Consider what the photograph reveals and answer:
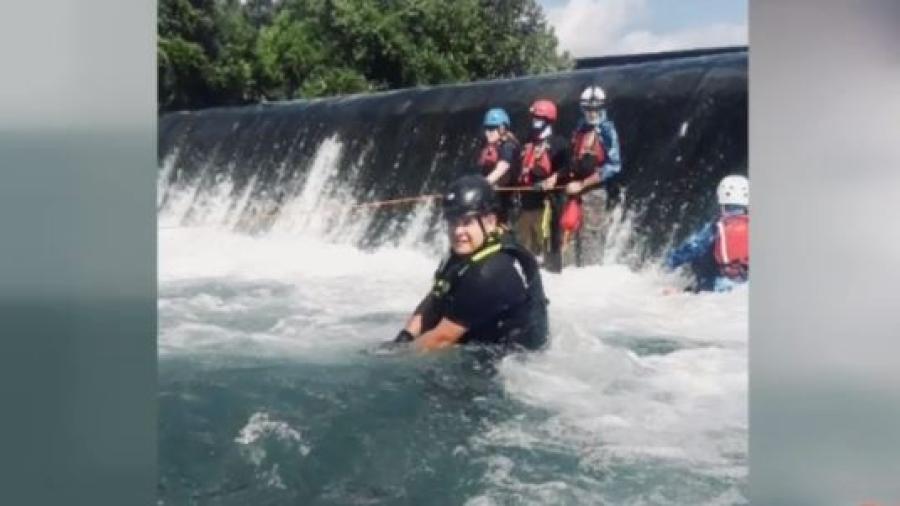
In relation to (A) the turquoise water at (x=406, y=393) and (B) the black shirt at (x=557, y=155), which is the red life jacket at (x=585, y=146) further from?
(A) the turquoise water at (x=406, y=393)

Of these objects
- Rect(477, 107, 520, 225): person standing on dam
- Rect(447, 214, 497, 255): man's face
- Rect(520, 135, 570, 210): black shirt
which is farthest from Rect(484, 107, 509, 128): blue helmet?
Rect(447, 214, 497, 255): man's face

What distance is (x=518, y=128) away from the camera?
299cm

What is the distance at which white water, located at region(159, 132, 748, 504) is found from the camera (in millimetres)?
2834

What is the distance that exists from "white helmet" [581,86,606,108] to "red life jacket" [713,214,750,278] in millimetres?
395

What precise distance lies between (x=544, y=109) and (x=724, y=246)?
53cm

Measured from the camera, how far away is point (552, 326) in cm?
293

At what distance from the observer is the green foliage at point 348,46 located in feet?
9.39

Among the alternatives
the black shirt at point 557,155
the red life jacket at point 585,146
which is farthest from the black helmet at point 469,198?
the red life jacket at point 585,146
